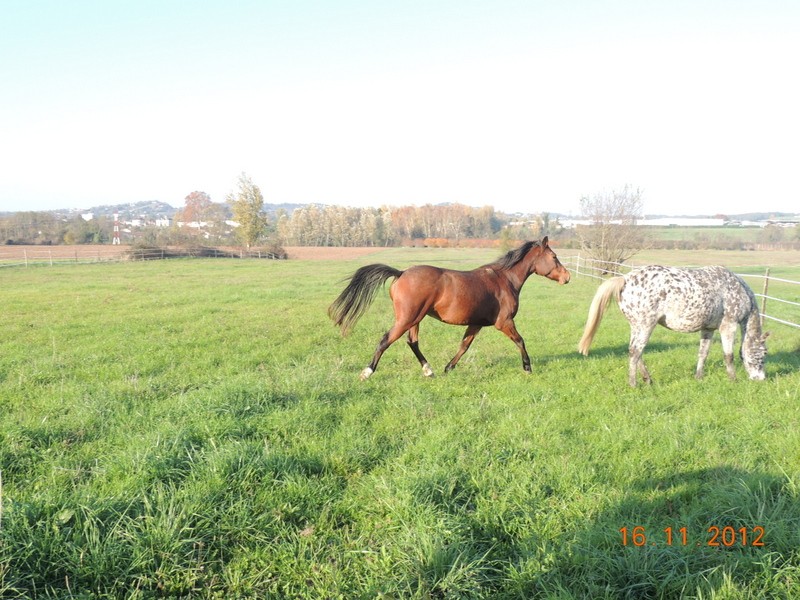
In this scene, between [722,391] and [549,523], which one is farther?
[722,391]

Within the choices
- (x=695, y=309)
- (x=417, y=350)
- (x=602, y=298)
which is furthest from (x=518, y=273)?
(x=695, y=309)

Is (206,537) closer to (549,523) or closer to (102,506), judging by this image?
(102,506)

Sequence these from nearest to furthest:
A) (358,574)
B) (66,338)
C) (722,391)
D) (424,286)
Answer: (358,574)
(722,391)
(424,286)
(66,338)

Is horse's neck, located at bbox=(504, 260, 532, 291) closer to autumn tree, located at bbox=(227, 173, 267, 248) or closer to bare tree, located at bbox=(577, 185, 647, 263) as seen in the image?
bare tree, located at bbox=(577, 185, 647, 263)

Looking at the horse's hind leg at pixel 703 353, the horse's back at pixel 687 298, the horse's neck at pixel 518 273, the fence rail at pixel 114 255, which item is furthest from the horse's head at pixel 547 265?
the fence rail at pixel 114 255

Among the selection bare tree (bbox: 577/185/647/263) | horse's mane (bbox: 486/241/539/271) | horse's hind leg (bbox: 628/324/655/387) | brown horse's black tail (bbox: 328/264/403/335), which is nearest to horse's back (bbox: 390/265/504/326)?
brown horse's black tail (bbox: 328/264/403/335)

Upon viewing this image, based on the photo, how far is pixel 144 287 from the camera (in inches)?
839

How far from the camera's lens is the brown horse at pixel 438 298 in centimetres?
692

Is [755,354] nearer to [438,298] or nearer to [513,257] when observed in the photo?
[513,257]

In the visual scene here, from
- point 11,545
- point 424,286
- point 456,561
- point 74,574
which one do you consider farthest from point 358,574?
point 424,286

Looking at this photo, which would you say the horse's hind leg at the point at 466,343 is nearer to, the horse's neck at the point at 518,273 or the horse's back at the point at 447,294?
the horse's back at the point at 447,294

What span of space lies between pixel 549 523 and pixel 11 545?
10.5ft

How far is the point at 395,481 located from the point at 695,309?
5219 mm

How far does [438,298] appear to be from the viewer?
7004 mm
